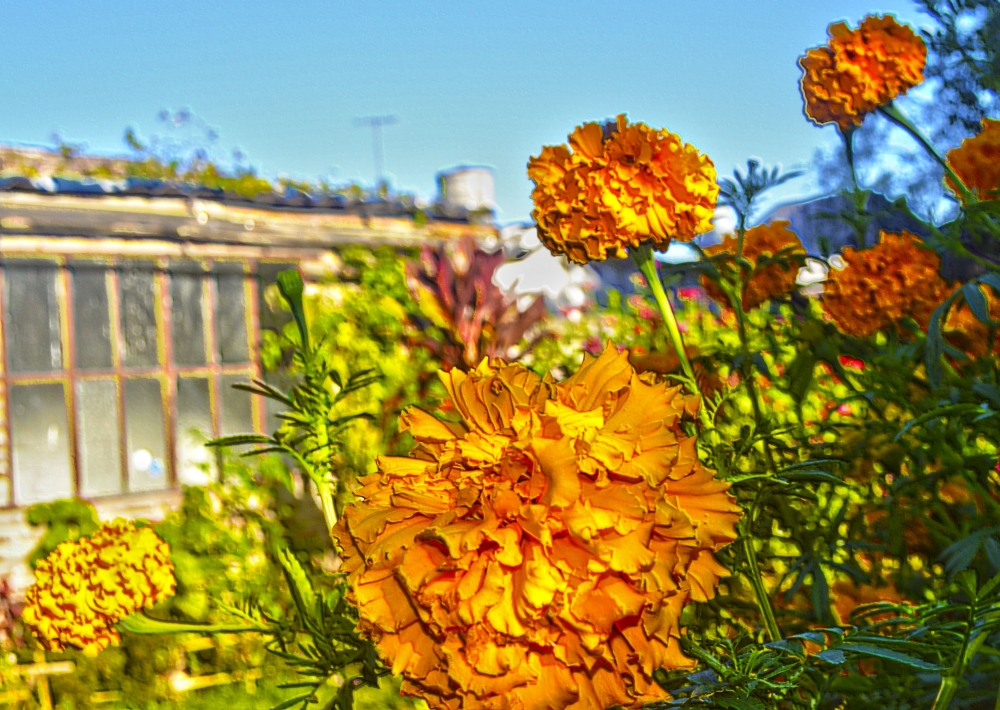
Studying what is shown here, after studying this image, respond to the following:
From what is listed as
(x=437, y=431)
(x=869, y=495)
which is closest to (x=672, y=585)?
(x=437, y=431)

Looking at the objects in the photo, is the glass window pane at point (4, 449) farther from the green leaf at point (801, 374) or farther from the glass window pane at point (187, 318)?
the green leaf at point (801, 374)

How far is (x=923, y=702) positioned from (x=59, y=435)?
4868mm

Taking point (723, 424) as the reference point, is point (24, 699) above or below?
below

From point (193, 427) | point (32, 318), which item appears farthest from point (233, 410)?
point (32, 318)

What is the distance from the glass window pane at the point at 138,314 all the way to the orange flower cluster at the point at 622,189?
177 inches

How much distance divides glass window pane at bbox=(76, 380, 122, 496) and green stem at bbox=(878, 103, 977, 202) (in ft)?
14.9

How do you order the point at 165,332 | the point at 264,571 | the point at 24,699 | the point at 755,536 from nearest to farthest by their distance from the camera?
the point at 755,536
the point at 24,699
the point at 264,571
the point at 165,332

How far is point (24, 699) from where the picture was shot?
4.09 m

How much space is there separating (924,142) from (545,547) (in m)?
1.02

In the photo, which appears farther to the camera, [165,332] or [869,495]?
[165,332]

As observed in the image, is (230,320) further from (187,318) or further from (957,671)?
(957,671)

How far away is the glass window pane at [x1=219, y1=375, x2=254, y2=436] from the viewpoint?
5375 mm

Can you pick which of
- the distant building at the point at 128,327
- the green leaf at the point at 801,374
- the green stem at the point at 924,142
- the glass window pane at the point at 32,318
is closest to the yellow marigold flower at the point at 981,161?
the green stem at the point at 924,142

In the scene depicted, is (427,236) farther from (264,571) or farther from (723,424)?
(723,424)
